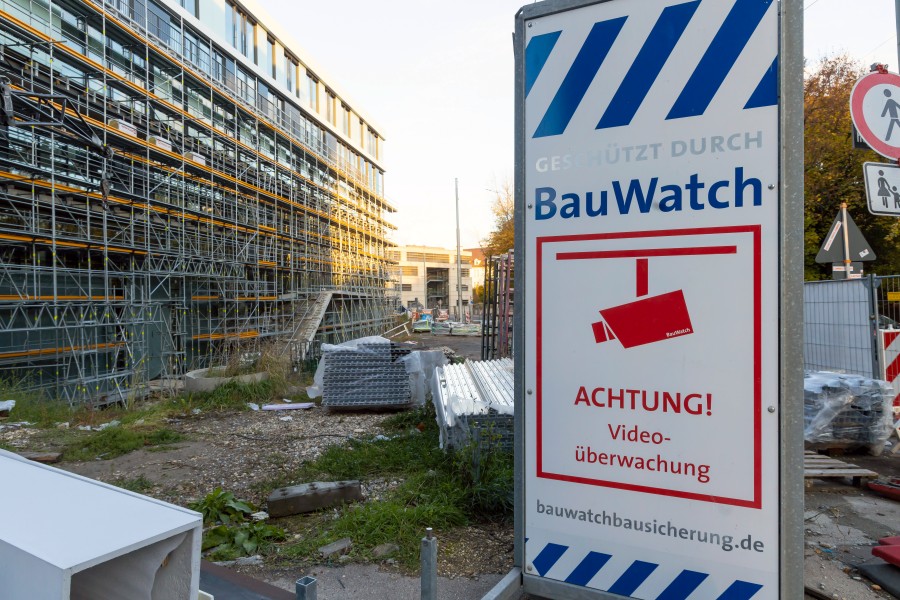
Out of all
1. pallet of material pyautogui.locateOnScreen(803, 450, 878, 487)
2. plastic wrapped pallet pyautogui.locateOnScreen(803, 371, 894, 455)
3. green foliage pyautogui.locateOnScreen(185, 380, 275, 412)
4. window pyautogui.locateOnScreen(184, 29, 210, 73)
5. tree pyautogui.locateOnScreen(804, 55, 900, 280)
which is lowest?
green foliage pyautogui.locateOnScreen(185, 380, 275, 412)

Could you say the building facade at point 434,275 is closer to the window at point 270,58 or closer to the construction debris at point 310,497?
the window at point 270,58

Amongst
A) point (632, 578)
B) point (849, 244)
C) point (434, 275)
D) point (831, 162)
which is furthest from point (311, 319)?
point (434, 275)

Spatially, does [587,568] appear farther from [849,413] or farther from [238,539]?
[849,413]

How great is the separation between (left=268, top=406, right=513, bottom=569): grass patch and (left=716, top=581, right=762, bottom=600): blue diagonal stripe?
2.04 metres

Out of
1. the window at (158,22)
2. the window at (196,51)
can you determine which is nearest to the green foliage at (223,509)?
the window at (158,22)

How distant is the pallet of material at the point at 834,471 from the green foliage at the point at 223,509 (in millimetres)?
4509

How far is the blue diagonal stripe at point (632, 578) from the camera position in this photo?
1.73 meters

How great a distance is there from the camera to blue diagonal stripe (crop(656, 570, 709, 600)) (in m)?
1.66

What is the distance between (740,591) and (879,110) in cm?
367

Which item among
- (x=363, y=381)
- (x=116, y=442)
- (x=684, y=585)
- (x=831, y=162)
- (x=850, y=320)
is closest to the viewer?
(x=684, y=585)

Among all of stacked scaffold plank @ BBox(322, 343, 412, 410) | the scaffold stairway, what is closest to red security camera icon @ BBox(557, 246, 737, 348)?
stacked scaffold plank @ BBox(322, 343, 412, 410)

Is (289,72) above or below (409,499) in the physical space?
above

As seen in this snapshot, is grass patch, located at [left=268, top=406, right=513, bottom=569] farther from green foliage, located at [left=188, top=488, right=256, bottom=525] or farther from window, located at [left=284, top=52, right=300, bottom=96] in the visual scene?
window, located at [left=284, top=52, right=300, bottom=96]

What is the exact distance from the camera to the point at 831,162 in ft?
49.1
